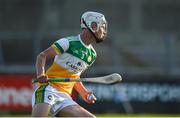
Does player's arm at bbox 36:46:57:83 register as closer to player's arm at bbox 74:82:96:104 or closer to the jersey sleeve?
the jersey sleeve

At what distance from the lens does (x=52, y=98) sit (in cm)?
922

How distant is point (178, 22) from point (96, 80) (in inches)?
751

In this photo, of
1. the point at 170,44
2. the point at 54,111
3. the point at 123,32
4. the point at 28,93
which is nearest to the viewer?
the point at 54,111

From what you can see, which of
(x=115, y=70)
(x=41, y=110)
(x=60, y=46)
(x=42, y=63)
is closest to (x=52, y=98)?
(x=41, y=110)

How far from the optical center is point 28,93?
18.8 meters

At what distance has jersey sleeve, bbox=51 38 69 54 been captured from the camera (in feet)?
30.2

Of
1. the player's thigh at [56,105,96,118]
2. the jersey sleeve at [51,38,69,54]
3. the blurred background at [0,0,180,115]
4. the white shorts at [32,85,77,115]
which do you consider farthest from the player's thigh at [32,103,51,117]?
the blurred background at [0,0,180,115]

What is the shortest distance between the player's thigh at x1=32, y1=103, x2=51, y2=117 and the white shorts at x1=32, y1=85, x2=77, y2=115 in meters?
0.06

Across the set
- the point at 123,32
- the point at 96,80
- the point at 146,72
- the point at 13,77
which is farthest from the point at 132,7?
the point at 96,80

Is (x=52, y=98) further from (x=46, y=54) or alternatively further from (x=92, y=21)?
(x=92, y=21)

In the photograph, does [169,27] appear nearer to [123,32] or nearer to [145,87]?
[123,32]

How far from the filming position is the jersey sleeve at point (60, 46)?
9219 millimetres

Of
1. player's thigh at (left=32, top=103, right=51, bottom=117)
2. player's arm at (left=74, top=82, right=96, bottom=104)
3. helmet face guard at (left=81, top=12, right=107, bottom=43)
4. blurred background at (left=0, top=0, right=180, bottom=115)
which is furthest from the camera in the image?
blurred background at (left=0, top=0, right=180, bottom=115)

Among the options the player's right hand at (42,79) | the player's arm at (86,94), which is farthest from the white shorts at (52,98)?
the player's arm at (86,94)
